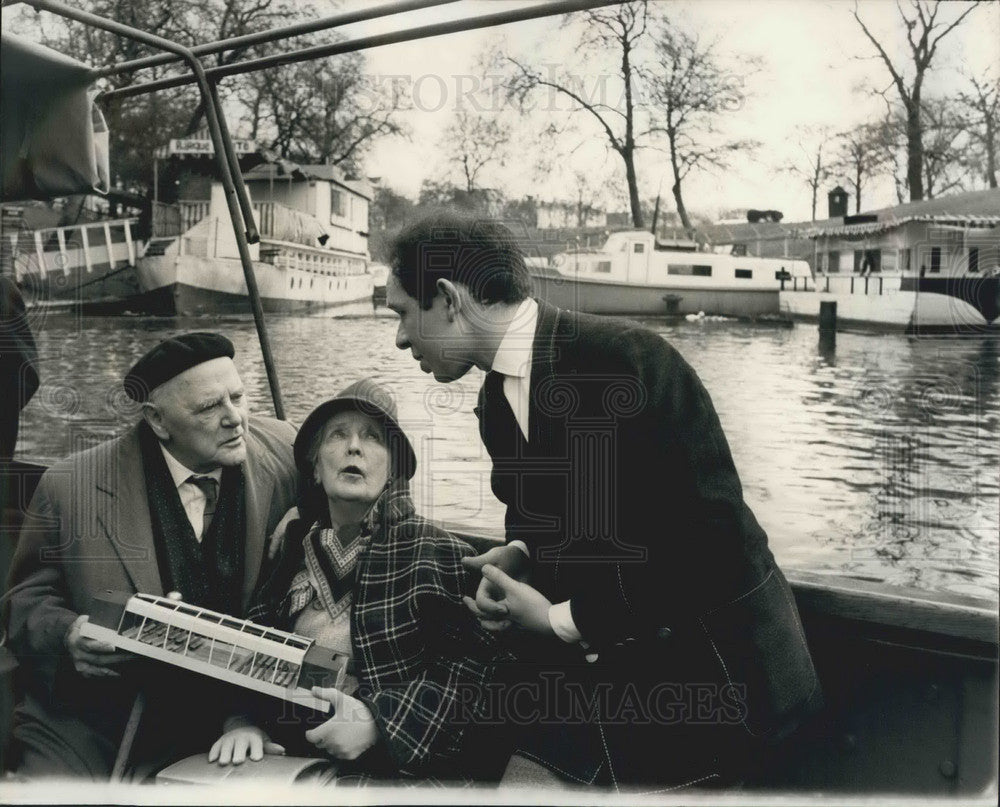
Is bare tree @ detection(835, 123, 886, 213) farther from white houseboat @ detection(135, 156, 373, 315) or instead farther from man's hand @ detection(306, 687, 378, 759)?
man's hand @ detection(306, 687, 378, 759)

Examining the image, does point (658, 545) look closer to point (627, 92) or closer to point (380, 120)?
point (627, 92)

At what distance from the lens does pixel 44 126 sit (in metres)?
2.29

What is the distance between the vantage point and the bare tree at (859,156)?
2.56 m

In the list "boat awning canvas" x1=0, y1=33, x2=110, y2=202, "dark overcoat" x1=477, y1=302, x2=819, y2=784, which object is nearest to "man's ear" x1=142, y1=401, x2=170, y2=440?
"boat awning canvas" x1=0, y1=33, x2=110, y2=202

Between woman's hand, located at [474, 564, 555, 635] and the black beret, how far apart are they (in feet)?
2.93

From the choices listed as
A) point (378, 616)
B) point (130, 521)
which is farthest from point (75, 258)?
point (378, 616)

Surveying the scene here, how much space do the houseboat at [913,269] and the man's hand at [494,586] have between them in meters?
1.10

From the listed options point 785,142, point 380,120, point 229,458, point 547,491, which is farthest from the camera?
point 380,120

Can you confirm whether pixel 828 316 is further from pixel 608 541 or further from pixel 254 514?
pixel 254 514

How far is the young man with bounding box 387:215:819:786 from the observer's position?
1916mm

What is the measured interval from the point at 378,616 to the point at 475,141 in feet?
4.36

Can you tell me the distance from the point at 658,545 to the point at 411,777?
2.56 feet

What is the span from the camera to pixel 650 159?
2.65 meters

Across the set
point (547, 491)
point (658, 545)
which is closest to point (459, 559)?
point (547, 491)
